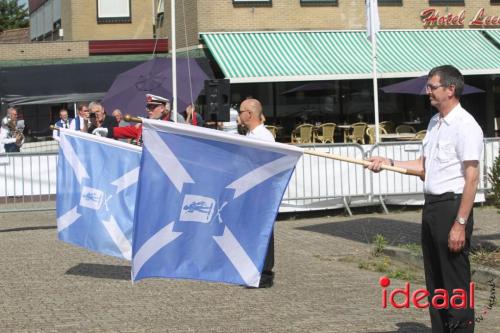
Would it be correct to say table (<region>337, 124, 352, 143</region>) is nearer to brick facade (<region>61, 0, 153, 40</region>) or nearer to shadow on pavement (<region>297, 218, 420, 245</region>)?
brick facade (<region>61, 0, 153, 40</region>)

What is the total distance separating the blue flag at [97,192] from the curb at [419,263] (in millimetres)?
3106

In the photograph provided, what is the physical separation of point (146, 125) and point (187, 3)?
73.9ft

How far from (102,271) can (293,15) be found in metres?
19.0

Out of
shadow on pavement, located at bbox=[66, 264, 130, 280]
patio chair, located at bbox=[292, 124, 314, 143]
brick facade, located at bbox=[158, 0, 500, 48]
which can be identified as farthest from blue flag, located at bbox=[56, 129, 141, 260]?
brick facade, located at bbox=[158, 0, 500, 48]

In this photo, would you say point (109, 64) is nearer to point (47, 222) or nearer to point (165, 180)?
point (47, 222)

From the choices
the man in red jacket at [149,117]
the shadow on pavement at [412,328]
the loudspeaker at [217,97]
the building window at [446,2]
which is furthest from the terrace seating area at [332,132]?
the shadow on pavement at [412,328]

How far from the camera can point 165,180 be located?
21.6 ft

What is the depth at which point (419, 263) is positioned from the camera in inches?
418

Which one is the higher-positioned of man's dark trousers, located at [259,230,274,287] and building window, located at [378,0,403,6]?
building window, located at [378,0,403,6]

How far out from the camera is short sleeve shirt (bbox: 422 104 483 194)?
6.14m

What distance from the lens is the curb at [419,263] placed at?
31.1 ft

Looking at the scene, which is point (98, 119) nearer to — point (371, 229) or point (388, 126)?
point (371, 229)

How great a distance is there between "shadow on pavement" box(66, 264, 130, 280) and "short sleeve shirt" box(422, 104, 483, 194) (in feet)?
15.2

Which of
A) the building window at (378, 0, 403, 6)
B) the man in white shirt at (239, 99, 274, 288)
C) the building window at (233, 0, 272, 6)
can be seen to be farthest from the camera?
the building window at (378, 0, 403, 6)
